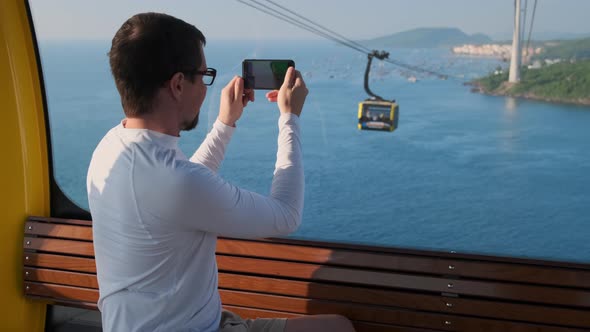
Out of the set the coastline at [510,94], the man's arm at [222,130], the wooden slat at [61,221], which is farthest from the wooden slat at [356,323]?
the coastline at [510,94]

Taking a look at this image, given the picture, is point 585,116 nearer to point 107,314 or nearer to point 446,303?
point 446,303

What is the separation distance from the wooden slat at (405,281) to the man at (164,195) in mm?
1097

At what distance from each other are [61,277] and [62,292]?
0.24 feet

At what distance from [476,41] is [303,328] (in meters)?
2.28

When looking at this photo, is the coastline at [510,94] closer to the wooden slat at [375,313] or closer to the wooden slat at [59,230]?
the wooden slat at [375,313]

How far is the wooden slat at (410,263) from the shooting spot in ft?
8.30

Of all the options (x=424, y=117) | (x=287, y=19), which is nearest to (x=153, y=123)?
(x=287, y=19)

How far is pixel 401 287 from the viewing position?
8.84ft

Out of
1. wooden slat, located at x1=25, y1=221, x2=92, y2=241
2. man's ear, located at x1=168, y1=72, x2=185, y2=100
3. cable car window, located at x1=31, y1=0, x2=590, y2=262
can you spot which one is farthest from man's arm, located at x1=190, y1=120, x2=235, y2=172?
cable car window, located at x1=31, y1=0, x2=590, y2=262

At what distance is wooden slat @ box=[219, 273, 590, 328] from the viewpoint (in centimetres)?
252

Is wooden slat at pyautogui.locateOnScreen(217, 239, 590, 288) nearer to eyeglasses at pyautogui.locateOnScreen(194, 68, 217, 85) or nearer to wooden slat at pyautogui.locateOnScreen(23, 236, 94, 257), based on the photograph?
wooden slat at pyautogui.locateOnScreen(23, 236, 94, 257)

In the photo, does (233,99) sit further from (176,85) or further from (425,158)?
(425,158)

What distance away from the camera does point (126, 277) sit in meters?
1.63

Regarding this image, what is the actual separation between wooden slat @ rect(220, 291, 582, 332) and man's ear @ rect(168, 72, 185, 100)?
1.44 m
